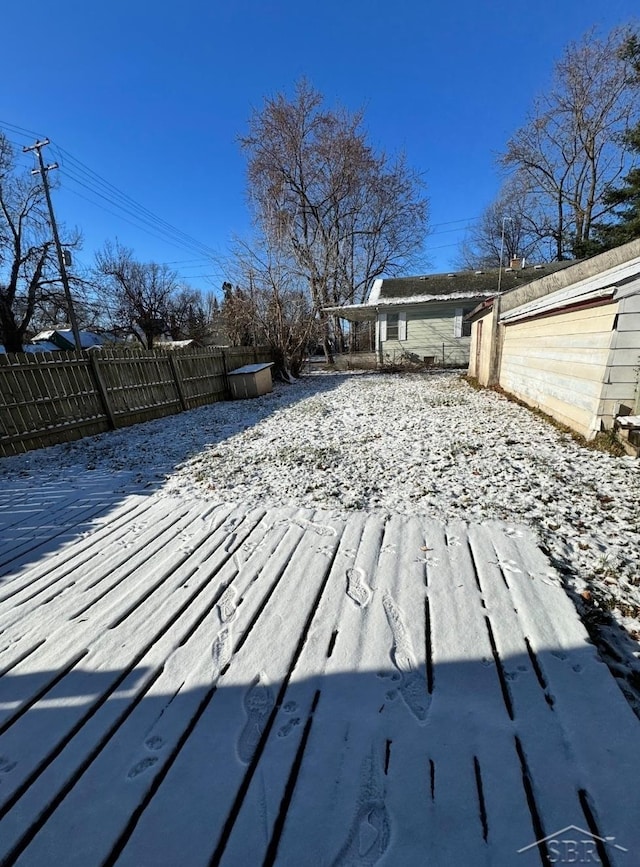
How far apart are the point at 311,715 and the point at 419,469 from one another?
279cm

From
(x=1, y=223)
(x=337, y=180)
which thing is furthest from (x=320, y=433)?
(x=1, y=223)

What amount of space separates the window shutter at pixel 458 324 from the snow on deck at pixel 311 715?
15.0 m

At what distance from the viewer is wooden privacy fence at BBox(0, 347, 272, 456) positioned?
5.53 meters

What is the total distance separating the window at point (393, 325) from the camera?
16.3m

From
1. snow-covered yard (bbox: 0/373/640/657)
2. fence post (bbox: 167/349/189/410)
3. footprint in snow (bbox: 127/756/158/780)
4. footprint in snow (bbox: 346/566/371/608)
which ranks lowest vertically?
snow-covered yard (bbox: 0/373/640/657)

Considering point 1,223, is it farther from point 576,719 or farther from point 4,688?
point 576,719

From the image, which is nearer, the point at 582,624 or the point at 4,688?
the point at 4,688

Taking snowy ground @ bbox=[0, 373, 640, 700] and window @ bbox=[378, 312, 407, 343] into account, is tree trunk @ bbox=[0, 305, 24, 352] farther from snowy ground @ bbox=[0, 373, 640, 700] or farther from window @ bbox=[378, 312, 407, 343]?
window @ bbox=[378, 312, 407, 343]

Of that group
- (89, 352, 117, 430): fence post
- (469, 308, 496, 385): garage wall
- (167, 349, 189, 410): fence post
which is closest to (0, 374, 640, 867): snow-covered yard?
(89, 352, 117, 430): fence post

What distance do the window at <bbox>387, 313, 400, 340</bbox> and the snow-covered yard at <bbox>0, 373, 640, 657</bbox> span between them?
9.89m

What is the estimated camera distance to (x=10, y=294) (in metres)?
16.9

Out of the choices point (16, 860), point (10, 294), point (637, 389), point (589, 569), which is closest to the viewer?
point (16, 860)

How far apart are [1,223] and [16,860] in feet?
79.8

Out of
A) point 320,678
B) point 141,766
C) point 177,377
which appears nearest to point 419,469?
point 320,678
